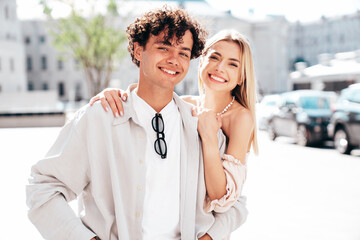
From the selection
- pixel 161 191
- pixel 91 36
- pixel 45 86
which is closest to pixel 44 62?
pixel 45 86

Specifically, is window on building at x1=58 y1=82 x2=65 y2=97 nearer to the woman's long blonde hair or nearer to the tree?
the tree

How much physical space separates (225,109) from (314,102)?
13715 millimetres

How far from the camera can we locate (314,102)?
52.4 feet

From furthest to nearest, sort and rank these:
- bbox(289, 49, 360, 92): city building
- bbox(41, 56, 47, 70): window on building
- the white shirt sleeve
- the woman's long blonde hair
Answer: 1. bbox(41, 56, 47, 70): window on building
2. bbox(289, 49, 360, 92): city building
3. the woman's long blonde hair
4. the white shirt sleeve

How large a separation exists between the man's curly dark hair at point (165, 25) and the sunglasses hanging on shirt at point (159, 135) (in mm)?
404

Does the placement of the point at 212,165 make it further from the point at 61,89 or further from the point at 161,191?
the point at 61,89

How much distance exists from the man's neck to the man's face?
3cm

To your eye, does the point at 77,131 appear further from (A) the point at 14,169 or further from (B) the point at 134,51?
(A) the point at 14,169

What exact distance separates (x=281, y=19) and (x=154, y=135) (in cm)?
7163

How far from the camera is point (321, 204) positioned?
24.0 feet

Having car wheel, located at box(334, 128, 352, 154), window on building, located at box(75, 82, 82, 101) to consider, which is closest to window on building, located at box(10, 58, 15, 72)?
window on building, located at box(75, 82, 82, 101)

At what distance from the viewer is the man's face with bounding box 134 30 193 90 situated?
7.11 ft

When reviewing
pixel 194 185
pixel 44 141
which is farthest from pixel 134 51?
pixel 44 141

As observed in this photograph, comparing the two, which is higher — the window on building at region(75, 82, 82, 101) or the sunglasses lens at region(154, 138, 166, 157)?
the sunglasses lens at region(154, 138, 166, 157)
